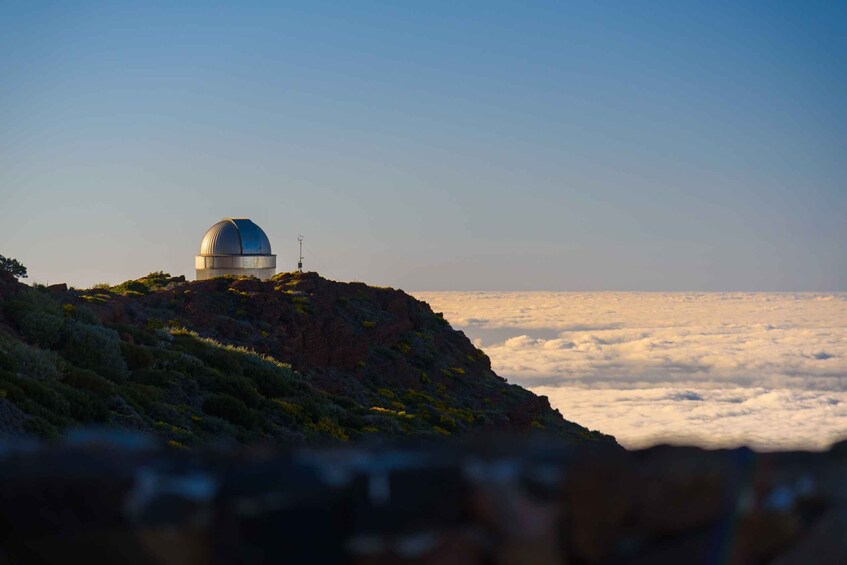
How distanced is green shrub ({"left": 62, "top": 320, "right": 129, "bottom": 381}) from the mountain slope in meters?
0.03

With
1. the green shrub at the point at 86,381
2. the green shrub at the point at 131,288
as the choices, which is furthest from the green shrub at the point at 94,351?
the green shrub at the point at 131,288

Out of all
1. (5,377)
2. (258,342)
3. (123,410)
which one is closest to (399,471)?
(5,377)

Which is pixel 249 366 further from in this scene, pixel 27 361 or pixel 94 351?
pixel 27 361

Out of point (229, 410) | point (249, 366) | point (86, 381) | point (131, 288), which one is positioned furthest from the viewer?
point (131, 288)

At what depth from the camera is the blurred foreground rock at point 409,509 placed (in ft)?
8.65

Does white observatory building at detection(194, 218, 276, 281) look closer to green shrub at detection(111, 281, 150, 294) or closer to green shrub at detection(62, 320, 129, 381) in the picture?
green shrub at detection(111, 281, 150, 294)

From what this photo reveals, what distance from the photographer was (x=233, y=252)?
48969 mm

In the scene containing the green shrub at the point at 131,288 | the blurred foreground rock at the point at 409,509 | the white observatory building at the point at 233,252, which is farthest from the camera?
the white observatory building at the point at 233,252

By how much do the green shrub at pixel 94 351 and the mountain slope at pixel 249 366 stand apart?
3 cm

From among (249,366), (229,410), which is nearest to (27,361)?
(229,410)

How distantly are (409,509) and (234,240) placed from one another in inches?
1876

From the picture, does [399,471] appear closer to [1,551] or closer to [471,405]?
[1,551]

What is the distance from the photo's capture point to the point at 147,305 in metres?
34.4

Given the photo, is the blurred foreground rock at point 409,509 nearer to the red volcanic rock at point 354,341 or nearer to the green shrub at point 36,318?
the green shrub at point 36,318
